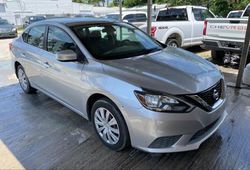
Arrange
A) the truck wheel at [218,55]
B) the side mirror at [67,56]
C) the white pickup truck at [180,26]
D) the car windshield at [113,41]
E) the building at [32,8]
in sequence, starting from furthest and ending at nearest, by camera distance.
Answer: the building at [32,8]
the white pickup truck at [180,26]
the truck wheel at [218,55]
the car windshield at [113,41]
the side mirror at [67,56]

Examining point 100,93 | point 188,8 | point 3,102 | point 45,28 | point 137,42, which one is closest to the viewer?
point 100,93

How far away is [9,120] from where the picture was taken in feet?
13.8

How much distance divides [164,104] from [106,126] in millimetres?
926

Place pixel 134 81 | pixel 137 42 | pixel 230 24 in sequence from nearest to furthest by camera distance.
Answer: pixel 134 81 → pixel 137 42 → pixel 230 24

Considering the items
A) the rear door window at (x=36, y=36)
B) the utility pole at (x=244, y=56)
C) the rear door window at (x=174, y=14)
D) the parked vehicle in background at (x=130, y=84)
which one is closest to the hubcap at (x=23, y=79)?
the rear door window at (x=36, y=36)

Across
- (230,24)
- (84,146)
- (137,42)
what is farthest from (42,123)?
(230,24)

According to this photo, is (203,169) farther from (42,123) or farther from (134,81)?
(42,123)

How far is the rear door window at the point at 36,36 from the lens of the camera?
4391 millimetres

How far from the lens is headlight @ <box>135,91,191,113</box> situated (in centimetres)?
258

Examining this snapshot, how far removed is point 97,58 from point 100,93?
50cm

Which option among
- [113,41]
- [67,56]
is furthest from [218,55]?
[67,56]

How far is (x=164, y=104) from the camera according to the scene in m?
2.58

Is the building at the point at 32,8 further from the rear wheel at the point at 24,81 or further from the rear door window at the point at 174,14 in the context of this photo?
the rear wheel at the point at 24,81

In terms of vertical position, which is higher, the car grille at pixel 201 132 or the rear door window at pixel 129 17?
the rear door window at pixel 129 17
